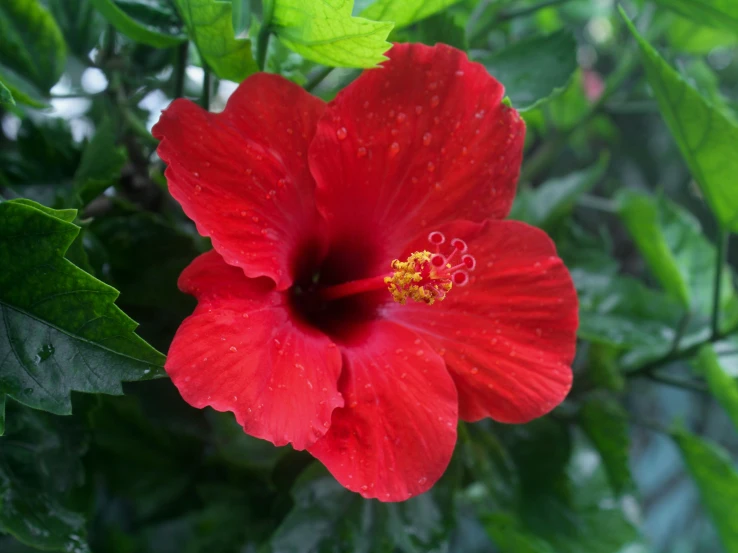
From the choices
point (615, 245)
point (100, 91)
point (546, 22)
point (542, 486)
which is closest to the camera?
point (100, 91)

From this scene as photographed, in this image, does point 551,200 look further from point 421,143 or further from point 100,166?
point 100,166

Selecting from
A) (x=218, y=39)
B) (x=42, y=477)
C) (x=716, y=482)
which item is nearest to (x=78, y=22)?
(x=218, y=39)

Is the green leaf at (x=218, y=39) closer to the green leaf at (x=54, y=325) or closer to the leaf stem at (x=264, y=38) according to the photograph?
the leaf stem at (x=264, y=38)

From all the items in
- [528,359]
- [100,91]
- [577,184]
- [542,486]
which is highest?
[100,91]

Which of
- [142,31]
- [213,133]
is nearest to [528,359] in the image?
[213,133]

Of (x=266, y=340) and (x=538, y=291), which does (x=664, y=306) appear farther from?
(x=266, y=340)

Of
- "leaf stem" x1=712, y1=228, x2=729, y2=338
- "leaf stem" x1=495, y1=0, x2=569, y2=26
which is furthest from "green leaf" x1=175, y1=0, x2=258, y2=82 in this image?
"leaf stem" x1=712, y1=228, x2=729, y2=338

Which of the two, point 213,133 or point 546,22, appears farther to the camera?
point 546,22

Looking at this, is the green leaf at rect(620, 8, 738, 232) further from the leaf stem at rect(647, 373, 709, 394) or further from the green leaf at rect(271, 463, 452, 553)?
the green leaf at rect(271, 463, 452, 553)
